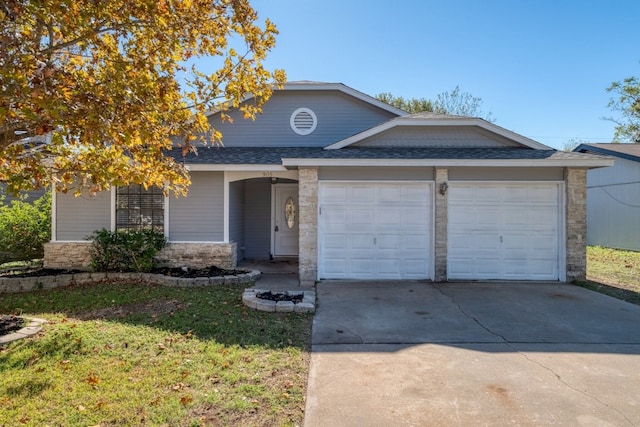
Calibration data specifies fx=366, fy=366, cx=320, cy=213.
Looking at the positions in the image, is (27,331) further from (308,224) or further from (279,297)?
(308,224)

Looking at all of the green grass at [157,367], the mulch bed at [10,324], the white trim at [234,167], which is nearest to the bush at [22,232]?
the green grass at [157,367]

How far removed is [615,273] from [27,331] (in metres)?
13.7

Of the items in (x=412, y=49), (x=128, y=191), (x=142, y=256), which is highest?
(x=412, y=49)

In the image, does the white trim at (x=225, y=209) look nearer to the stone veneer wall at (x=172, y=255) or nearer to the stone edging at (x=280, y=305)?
the stone veneer wall at (x=172, y=255)

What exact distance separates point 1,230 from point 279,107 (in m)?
8.28

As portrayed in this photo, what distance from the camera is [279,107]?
12.0 metres

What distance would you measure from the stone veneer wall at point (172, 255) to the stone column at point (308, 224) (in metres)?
2.30

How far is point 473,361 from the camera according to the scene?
4.42m

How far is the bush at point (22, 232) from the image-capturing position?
31.1 ft

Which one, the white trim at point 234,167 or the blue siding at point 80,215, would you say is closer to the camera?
the white trim at point 234,167

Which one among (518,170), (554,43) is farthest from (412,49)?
(518,170)

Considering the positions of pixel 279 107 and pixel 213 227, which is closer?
pixel 213 227

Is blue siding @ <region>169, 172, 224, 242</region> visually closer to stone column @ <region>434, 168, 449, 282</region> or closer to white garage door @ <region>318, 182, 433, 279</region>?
white garage door @ <region>318, 182, 433, 279</region>

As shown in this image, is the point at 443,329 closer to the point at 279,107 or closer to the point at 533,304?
the point at 533,304
